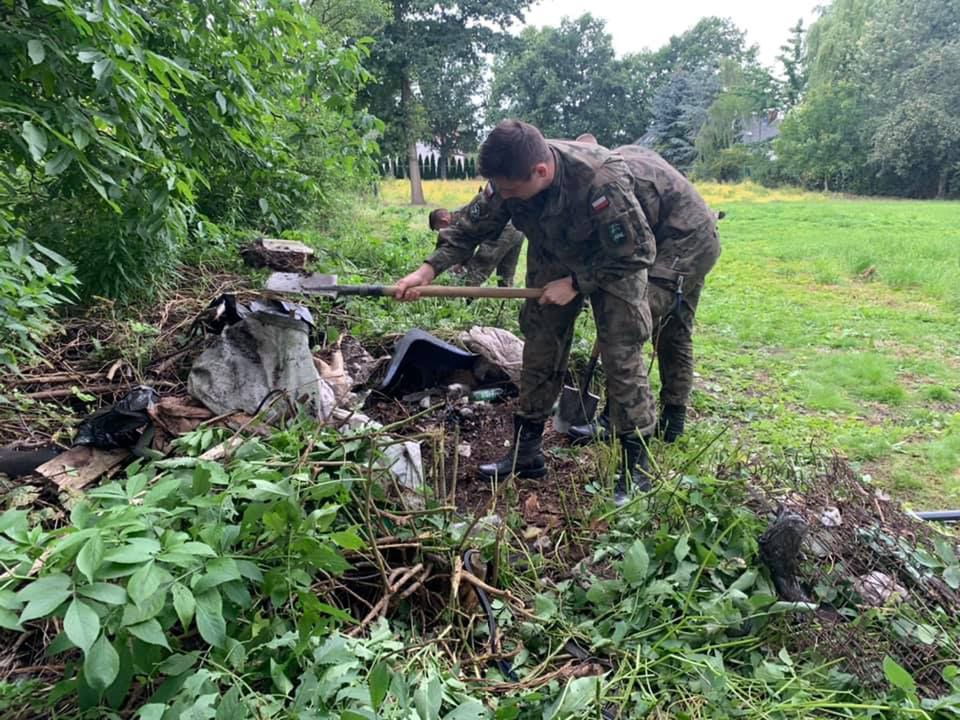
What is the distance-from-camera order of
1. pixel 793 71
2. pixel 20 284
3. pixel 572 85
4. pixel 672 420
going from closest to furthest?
pixel 20 284
pixel 672 420
pixel 572 85
pixel 793 71

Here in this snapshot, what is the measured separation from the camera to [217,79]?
11.6ft

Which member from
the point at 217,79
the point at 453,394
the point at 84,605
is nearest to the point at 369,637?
the point at 84,605

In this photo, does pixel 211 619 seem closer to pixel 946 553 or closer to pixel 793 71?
pixel 946 553

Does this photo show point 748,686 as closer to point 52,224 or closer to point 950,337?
point 52,224

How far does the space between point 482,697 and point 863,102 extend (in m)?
40.7

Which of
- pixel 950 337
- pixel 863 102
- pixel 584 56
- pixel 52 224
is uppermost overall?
pixel 584 56

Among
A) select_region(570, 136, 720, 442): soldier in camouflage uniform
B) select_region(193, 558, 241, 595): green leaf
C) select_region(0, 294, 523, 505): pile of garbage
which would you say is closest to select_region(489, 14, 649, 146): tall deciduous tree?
select_region(0, 294, 523, 505): pile of garbage

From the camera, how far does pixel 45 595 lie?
1.11m

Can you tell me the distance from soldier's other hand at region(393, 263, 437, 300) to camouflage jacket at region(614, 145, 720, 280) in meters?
1.15

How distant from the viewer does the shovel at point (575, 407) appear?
139 inches

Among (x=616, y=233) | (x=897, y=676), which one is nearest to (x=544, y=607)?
(x=897, y=676)

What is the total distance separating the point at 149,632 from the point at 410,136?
23959 millimetres

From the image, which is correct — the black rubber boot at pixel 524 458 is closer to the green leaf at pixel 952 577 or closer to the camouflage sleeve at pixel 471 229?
the camouflage sleeve at pixel 471 229

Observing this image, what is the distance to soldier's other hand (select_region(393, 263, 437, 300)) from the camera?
9.71ft
